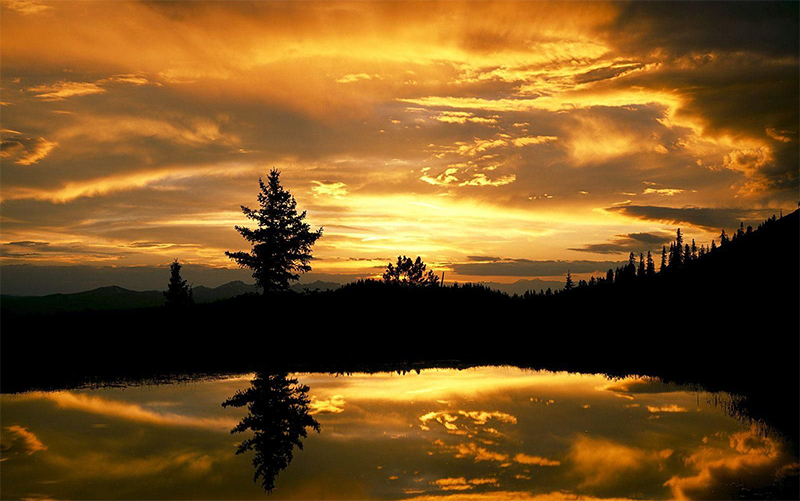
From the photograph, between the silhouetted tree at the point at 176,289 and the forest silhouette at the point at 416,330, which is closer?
the forest silhouette at the point at 416,330

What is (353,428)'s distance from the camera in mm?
19812

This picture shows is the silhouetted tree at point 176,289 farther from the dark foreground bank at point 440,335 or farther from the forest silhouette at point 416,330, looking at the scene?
the dark foreground bank at point 440,335

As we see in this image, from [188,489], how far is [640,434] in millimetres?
14104

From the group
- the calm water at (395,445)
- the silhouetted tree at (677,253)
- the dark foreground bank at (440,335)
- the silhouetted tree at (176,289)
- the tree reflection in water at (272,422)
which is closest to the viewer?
the calm water at (395,445)

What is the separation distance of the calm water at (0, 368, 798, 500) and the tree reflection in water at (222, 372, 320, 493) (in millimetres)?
115

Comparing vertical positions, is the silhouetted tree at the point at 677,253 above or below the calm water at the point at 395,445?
above

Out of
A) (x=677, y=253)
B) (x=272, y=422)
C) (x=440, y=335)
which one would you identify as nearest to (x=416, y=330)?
(x=440, y=335)

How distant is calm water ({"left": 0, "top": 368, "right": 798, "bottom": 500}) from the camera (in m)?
14.0

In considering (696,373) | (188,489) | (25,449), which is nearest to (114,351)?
(25,449)

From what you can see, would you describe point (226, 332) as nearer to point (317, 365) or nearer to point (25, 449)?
point (317, 365)

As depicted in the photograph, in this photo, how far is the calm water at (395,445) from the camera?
45.8 ft

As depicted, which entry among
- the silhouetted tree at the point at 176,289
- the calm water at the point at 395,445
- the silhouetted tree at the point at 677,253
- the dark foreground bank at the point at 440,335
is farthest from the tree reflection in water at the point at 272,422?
the silhouetted tree at the point at 677,253

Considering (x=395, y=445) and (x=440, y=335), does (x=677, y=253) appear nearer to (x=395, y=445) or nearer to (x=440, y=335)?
(x=440, y=335)

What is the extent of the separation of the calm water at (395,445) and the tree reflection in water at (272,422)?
4.5 inches
